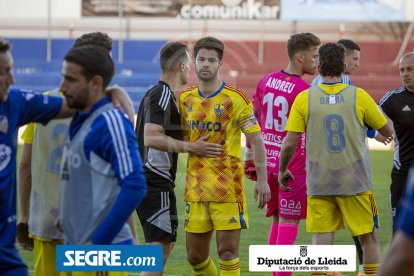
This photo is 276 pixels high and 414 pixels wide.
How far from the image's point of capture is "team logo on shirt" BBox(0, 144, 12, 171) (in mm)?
4480

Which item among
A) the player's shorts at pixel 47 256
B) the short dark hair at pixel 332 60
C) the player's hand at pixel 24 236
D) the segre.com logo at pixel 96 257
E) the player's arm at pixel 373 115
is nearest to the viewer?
the segre.com logo at pixel 96 257

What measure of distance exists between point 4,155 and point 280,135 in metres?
3.63

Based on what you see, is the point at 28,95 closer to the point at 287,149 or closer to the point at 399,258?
the point at 399,258

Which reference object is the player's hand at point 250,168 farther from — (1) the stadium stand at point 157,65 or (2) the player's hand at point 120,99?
(1) the stadium stand at point 157,65

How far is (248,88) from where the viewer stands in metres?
26.9

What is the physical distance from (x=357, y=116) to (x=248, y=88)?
20367mm

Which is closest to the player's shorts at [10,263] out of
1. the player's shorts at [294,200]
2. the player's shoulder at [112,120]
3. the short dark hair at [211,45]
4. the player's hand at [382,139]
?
the player's shoulder at [112,120]

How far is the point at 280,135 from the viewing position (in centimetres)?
771

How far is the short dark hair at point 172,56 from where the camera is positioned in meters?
6.43

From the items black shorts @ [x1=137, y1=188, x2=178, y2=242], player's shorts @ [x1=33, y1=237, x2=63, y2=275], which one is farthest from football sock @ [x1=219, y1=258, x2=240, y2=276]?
player's shorts @ [x1=33, y1=237, x2=63, y2=275]

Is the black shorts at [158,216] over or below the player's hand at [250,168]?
below

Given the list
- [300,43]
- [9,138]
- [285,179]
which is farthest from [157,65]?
[9,138]

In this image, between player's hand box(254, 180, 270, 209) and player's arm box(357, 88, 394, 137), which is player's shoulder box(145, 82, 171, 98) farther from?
player's arm box(357, 88, 394, 137)

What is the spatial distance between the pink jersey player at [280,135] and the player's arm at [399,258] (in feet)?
15.5
